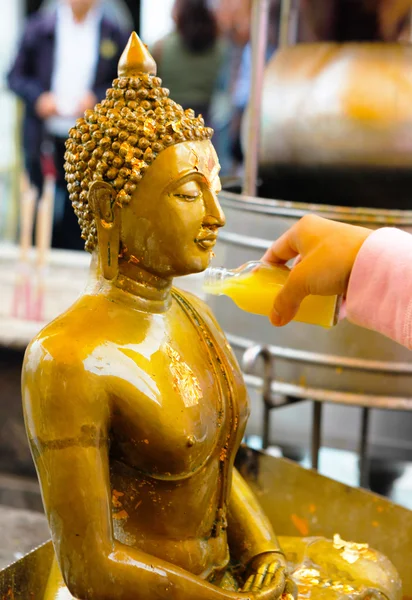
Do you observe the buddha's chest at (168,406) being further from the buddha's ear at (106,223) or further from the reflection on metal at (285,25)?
the reflection on metal at (285,25)

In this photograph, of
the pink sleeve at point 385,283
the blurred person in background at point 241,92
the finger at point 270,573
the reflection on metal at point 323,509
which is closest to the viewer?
the finger at point 270,573

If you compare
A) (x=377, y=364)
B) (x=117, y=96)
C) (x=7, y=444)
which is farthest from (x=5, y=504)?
(x=117, y=96)

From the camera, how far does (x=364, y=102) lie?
187 cm

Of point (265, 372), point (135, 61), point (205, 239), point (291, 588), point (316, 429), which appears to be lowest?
point (316, 429)

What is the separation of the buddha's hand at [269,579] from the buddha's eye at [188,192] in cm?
42

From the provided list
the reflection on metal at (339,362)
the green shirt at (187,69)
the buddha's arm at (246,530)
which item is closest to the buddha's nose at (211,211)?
the buddha's arm at (246,530)

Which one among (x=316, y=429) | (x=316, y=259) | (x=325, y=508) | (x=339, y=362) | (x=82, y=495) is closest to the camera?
(x=82, y=495)

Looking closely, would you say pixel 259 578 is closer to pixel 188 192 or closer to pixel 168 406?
pixel 168 406

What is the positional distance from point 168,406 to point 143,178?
0.24m

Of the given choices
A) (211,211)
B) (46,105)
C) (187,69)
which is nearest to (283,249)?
(211,211)

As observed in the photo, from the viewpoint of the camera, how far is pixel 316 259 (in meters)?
1.03

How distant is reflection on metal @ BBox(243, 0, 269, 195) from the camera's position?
1.92 m

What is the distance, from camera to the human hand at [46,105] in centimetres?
374

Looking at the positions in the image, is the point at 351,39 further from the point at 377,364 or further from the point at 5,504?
the point at 5,504
